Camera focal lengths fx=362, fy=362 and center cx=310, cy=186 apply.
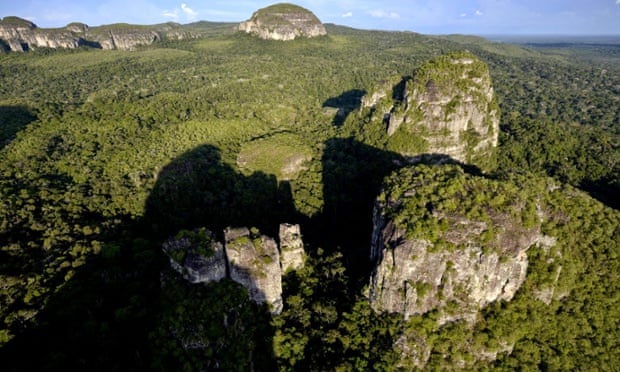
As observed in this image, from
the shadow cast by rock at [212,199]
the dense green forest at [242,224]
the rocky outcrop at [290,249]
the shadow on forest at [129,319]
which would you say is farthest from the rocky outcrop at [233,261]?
the shadow cast by rock at [212,199]

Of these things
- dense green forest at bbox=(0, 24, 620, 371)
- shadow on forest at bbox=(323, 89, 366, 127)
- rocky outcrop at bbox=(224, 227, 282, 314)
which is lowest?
shadow on forest at bbox=(323, 89, 366, 127)

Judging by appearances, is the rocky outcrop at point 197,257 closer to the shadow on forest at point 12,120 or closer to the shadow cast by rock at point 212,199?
the shadow cast by rock at point 212,199

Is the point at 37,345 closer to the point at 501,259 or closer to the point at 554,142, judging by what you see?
the point at 501,259

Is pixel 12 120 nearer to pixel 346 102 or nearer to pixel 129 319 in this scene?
pixel 129 319

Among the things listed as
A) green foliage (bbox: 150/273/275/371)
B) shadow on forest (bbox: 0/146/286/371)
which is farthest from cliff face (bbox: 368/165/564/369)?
shadow on forest (bbox: 0/146/286/371)

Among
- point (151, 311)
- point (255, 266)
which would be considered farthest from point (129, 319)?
point (255, 266)

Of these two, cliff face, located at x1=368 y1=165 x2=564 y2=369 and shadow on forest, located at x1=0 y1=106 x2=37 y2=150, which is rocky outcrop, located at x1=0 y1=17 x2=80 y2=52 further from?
cliff face, located at x1=368 y1=165 x2=564 y2=369
